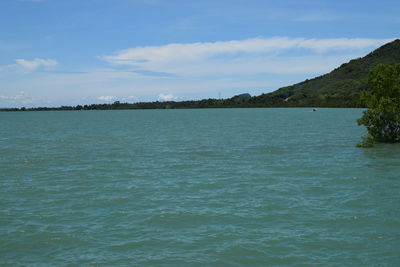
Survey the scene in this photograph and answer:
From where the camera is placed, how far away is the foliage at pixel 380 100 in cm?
4984

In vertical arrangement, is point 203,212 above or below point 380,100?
below

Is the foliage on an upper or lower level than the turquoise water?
upper

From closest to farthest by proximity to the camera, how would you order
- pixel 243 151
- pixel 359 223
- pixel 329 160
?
pixel 359 223 < pixel 329 160 < pixel 243 151

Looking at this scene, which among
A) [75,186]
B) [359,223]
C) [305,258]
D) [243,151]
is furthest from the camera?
[243,151]

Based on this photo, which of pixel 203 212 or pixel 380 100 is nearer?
pixel 203 212

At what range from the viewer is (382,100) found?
4859 centimetres

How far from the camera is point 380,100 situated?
49.0 m

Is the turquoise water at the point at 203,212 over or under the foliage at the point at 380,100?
under

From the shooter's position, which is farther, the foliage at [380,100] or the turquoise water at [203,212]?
A: the foliage at [380,100]

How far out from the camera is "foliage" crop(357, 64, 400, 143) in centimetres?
4984

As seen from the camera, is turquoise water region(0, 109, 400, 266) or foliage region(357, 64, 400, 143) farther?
foliage region(357, 64, 400, 143)

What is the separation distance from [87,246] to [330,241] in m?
9.37

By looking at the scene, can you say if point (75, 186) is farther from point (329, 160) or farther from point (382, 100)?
point (382, 100)

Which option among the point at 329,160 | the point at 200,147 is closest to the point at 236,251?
the point at 329,160
